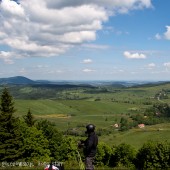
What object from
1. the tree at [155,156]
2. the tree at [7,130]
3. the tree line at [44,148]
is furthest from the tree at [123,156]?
the tree at [7,130]

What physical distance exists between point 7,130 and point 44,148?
1790 centimetres

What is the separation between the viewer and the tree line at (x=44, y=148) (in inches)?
2143

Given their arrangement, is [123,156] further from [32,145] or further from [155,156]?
[32,145]

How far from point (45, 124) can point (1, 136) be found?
2409cm

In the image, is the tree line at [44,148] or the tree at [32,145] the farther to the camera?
the tree at [32,145]

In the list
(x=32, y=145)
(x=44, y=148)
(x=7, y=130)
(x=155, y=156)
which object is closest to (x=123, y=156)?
(x=155, y=156)

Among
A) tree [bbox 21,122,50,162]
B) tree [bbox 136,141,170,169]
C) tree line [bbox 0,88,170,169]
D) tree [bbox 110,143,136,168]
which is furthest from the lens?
tree [bbox 110,143,136,168]

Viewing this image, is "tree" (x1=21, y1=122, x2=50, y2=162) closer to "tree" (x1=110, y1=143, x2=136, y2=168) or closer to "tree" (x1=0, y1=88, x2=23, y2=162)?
"tree" (x1=0, y1=88, x2=23, y2=162)

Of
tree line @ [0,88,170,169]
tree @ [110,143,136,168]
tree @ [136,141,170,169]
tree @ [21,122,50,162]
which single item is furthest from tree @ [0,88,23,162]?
tree @ [110,143,136,168]

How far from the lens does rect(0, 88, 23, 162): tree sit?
53.9 meters

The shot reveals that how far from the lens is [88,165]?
53.7 feet

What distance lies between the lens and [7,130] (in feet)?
179

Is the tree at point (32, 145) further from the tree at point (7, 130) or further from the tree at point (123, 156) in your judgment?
the tree at point (123, 156)

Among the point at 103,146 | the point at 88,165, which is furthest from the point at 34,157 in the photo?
the point at 88,165
